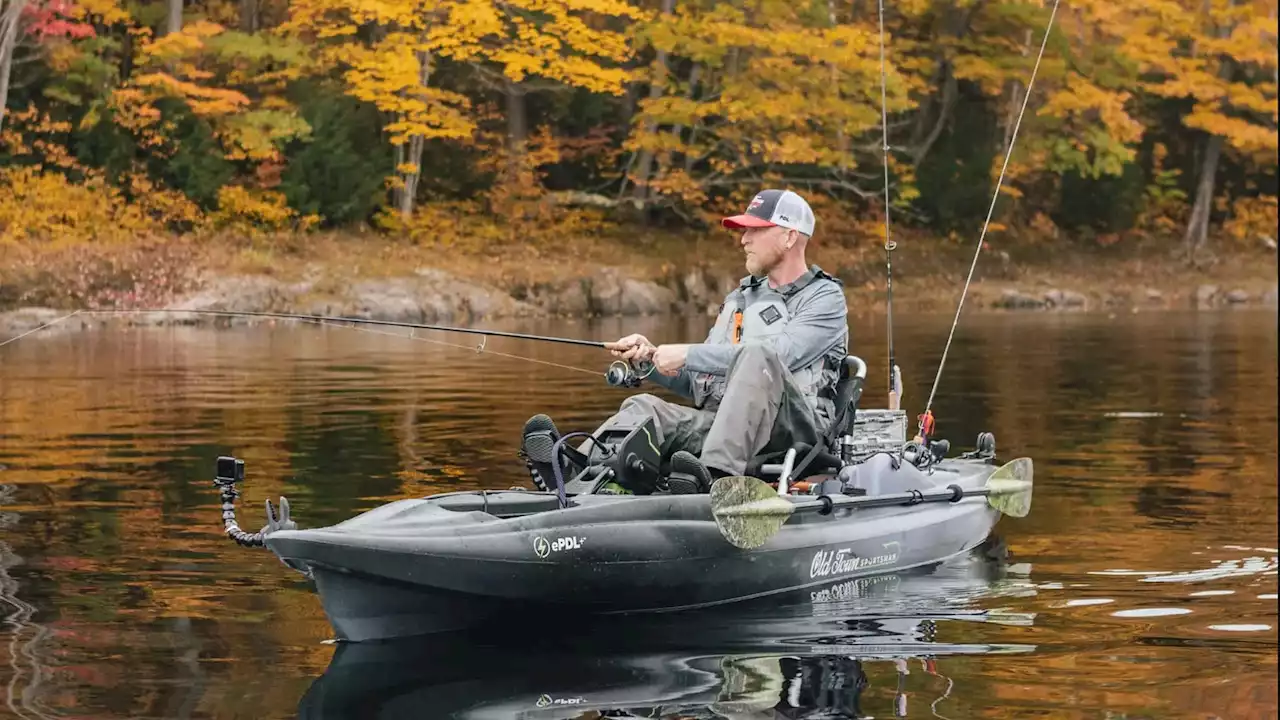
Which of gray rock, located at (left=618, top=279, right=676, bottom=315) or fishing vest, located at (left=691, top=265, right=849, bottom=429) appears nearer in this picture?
fishing vest, located at (left=691, top=265, right=849, bottom=429)

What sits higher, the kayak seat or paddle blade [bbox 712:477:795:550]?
the kayak seat

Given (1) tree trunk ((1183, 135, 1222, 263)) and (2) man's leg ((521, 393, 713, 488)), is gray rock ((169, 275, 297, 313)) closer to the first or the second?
(1) tree trunk ((1183, 135, 1222, 263))

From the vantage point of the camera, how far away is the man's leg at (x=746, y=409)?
303 inches

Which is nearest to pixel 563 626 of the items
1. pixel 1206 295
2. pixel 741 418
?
pixel 741 418

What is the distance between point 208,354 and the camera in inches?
888

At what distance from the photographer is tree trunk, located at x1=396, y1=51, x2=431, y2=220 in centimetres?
3136

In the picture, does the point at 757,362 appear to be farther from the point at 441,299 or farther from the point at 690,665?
the point at 441,299

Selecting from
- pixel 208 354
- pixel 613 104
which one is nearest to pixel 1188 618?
pixel 208 354

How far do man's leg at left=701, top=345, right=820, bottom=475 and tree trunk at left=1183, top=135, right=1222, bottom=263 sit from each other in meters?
Answer: 33.2

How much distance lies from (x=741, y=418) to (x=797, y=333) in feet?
2.26

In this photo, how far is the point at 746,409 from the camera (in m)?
7.73

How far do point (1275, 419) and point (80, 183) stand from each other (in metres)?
19.4

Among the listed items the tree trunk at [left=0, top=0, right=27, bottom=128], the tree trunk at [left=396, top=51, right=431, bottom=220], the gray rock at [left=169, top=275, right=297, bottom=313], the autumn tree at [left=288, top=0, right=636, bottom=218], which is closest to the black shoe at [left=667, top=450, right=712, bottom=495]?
the gray rock at [left=169, top=275, right=297, bottom=313]

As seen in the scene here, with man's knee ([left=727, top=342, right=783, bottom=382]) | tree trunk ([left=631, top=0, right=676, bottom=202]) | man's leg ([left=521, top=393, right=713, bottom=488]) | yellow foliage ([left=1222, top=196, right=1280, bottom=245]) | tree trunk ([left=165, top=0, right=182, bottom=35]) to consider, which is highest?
tree trunk ([left=165, top=0, right=182, bottom=35])
